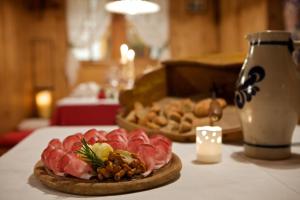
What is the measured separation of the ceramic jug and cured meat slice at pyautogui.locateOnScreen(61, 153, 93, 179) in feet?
1.30

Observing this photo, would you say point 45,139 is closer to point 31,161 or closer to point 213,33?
point 31,161

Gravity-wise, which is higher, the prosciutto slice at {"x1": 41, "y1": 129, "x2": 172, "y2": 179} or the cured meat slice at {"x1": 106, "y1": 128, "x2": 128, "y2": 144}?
the cured meat slice at {"x1": 106, "y1": 128, "x2": 128, "y2": 144}

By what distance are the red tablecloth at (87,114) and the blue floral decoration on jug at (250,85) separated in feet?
7.33

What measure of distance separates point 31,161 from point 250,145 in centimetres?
50

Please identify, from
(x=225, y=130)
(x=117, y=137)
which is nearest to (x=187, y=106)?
(x=225, y=130)

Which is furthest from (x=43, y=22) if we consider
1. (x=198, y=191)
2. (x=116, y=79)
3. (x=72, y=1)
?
(x=198, y=191)

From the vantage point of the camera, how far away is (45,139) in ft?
3.54

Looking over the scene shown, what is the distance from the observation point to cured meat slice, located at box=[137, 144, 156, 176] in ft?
2.03

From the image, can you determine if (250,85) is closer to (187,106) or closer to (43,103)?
(187,106)

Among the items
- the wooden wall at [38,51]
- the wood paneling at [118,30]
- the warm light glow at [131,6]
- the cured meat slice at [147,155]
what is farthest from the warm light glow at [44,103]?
the cured meat slice at [147,155]

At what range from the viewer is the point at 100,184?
0.56 meters

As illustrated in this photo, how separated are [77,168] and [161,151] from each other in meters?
0.16

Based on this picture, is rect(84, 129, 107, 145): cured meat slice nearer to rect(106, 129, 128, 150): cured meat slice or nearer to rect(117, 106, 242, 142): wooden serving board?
rect(106, 129, 128, 150): cured meat slice

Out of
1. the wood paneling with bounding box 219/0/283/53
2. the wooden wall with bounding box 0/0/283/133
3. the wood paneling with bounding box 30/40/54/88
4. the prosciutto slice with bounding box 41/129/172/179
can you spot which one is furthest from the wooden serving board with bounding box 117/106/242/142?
the wood paneling with bounding box 30/40/54/88
